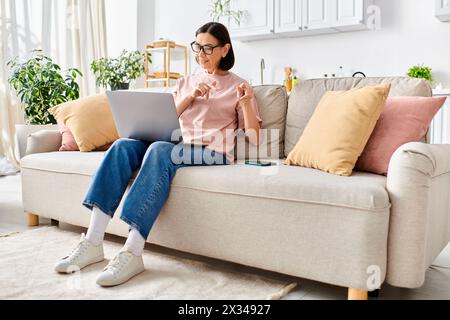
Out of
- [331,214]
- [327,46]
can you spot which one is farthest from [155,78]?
[331,214]

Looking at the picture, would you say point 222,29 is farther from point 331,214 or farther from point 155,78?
point 155,78

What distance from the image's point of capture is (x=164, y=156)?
180 centimetres

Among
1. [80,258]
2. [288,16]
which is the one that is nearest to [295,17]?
[288,16]

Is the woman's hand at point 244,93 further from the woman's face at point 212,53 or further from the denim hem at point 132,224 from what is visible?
the denim hem at point 132,224

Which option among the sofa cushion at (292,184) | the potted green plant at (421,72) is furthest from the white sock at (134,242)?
the potted green plant at (421,72)

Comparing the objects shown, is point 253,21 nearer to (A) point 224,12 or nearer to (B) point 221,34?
(A) point 224,12

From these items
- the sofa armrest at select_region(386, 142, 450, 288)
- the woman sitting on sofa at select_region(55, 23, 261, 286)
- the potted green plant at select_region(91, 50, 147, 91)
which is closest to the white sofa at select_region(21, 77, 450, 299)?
the sofa armrest at select_region(386, 142, 450, 288)

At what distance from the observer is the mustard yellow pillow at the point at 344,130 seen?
5.56 feet

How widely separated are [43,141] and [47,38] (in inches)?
117

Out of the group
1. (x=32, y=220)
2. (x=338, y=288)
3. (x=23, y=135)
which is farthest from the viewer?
(x=23, y=135)

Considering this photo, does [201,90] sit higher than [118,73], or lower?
lower

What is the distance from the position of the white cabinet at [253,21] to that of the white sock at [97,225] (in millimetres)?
3024

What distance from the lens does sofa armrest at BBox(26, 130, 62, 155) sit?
8.63 ft

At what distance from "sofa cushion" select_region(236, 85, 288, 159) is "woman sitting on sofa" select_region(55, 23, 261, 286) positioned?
13 centimetres
